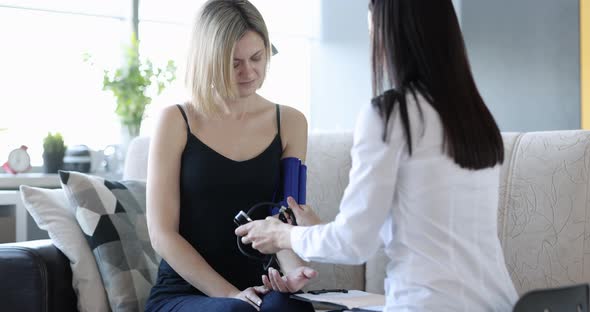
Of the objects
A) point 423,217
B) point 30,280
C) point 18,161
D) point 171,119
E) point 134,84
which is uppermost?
point 134,84

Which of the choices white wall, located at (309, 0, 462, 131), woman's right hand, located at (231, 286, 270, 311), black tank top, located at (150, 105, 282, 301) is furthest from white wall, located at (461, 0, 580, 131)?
woman's right hand, located at (231, 286, 270, 311)

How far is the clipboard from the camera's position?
4.82 ft

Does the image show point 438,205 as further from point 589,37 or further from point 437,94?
point 589,37

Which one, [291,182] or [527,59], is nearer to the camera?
[291,182]

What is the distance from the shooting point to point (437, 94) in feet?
4.05

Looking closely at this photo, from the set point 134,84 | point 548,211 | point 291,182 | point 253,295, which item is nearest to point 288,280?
point 253,295

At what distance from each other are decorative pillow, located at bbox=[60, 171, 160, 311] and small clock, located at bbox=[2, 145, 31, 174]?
1418mm

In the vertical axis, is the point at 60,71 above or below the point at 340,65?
below

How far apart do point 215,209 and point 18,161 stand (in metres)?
1.93

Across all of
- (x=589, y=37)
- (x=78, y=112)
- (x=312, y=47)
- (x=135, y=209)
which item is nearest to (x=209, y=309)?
(x=135, y=209)

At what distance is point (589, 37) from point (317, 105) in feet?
7.93

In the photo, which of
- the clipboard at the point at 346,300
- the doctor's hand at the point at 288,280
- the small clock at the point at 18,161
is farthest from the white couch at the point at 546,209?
the small clock at the point at 18,161

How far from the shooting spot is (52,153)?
358 centimetres

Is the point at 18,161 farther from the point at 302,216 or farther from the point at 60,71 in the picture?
the point at 302,216
